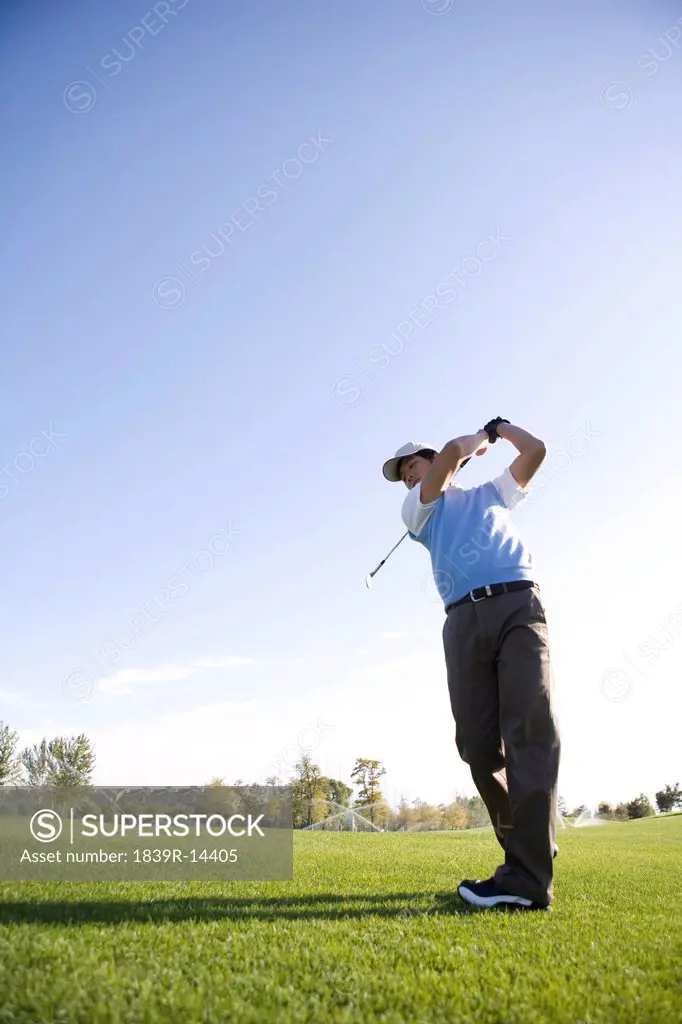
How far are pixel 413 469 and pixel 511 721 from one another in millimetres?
1940

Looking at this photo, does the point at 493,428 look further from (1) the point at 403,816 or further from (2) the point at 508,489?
(1) the point at 403,816

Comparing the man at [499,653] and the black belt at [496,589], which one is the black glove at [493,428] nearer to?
the man at [499,653]

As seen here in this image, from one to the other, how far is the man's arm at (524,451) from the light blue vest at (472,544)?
Answer: 0.20m

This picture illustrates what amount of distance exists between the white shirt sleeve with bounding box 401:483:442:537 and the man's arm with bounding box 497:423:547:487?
0.62m

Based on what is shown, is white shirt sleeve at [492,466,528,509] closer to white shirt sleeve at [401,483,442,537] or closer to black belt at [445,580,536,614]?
white shirt sleeve at [401,483,442,537]

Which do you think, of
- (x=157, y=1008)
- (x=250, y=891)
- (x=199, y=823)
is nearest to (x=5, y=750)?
(x=199, y=823)

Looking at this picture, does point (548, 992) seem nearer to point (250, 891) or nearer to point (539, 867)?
point (539, 867)

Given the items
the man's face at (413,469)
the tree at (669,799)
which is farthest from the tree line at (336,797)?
the man's face at (413,469)

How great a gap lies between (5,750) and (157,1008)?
34763 mm

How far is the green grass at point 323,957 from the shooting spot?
194 centimetres

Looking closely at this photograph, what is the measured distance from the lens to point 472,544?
4387 mm

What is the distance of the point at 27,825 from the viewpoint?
220 inches

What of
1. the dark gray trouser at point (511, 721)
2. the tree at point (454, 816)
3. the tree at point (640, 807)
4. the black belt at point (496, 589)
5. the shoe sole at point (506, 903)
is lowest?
the tree at point (640, 807)

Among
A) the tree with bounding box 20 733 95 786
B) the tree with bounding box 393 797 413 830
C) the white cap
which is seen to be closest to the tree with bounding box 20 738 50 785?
the tree with bounding box 20 733 95 786
